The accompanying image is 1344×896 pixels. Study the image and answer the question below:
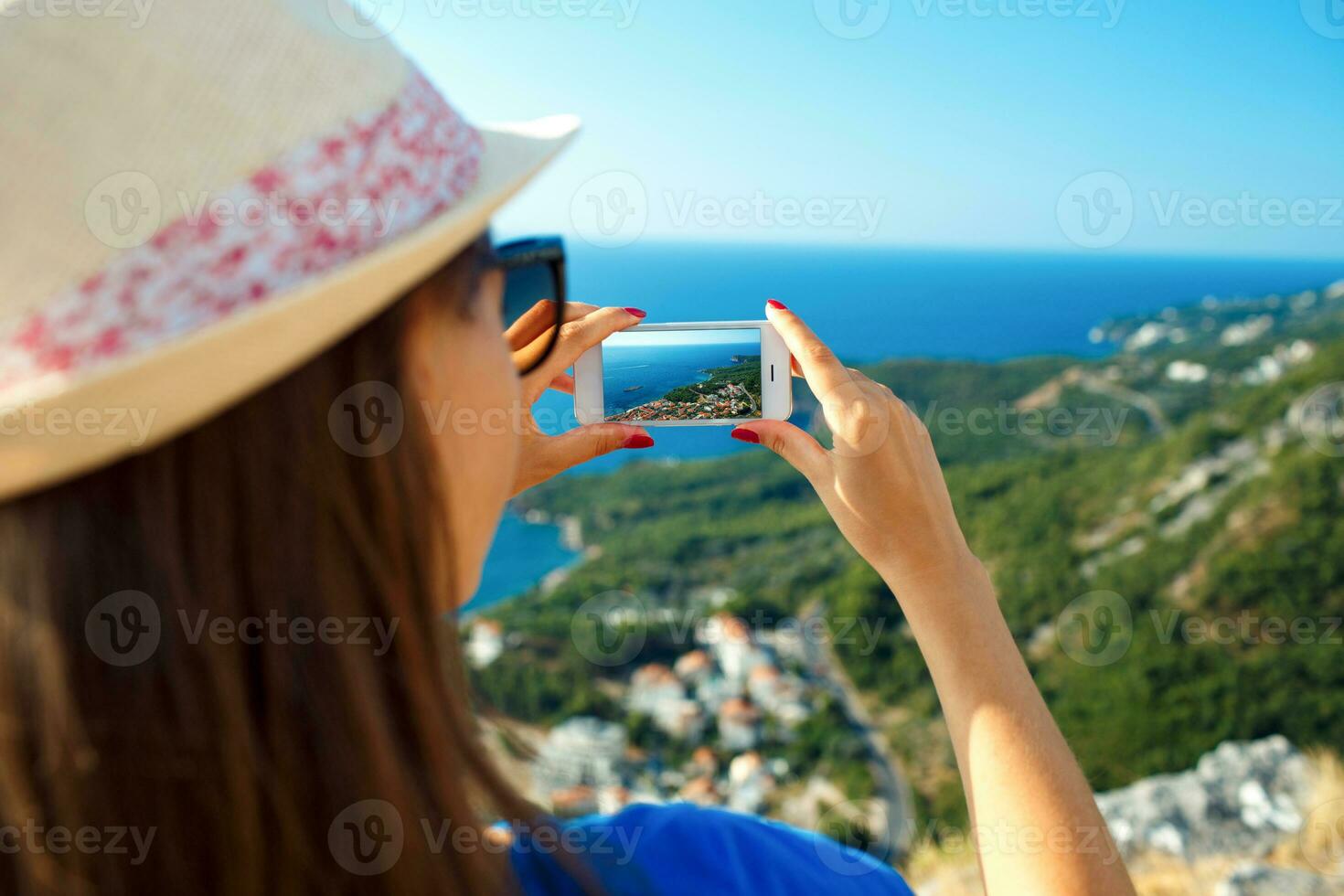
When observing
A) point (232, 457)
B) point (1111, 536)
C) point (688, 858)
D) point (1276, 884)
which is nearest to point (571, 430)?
point (688, 858)

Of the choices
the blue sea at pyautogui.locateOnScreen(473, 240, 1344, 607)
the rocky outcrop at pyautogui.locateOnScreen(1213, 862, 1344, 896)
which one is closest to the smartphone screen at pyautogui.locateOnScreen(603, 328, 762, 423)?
the rocky outcrop at pyautogui.locateOnScreen(1213, 862, 1344, 896)

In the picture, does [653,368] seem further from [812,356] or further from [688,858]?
[688,858]

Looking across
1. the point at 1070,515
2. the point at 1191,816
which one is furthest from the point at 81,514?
the point at 1070,515

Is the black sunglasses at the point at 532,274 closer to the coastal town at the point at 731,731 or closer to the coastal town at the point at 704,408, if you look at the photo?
the coastal town at the point at 704,408

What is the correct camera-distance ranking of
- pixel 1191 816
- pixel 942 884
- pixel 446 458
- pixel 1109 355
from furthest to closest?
pixel 1109 355 < pixel 1191 816 < pixel 942 884 < pixel 446 458

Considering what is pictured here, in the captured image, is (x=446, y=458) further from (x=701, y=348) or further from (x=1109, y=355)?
(x=1109, y=355)

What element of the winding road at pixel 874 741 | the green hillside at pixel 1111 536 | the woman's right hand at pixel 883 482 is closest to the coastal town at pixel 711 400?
the woman's right hand at pixel 883 482
